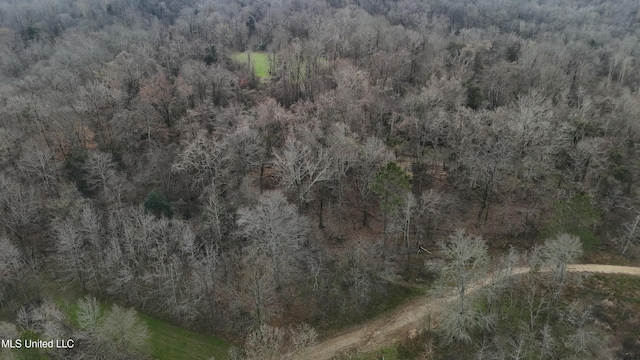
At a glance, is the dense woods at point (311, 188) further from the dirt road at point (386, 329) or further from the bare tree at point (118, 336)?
the dirt road at point (386, 329)

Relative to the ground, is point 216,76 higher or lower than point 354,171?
higher

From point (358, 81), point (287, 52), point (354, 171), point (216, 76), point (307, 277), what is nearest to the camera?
point (307, 277)

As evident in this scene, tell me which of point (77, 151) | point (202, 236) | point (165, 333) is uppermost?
point (77, 151)

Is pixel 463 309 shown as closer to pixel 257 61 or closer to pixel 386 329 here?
pixel 386 329

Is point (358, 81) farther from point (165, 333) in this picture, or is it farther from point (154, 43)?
point (154, 43)

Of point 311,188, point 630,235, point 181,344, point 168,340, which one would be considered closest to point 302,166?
point 311,188

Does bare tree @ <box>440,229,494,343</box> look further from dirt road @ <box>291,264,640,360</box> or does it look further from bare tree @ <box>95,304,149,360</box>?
bare tree @ <box>95,304,149,360</box>

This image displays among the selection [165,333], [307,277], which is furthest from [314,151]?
[165,333]

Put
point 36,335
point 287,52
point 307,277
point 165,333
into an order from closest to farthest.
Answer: point 36,335
point 165,333
point 307,277
point 287,52

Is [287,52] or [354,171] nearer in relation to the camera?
[354,171]

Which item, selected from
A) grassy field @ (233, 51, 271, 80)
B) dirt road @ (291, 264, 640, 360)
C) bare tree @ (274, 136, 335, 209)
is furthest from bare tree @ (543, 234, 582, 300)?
grassy field @ (233, 51, 271, 80)
